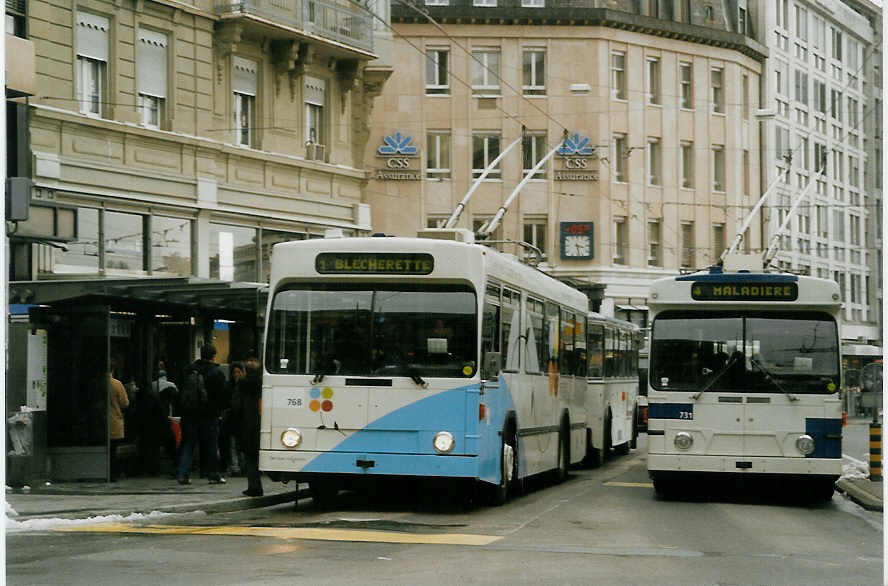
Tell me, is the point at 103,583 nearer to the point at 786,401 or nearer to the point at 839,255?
the point at 786,401

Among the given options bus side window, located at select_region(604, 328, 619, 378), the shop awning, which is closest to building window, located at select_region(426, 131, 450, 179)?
bus side window, located at select_region(604, 328, 619, 378)

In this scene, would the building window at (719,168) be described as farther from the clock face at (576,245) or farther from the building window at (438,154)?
the building window at (438,154)

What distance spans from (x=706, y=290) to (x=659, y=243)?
40491 mm

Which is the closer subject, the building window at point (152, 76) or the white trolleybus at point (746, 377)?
the white trolleybus at point (746, 377)

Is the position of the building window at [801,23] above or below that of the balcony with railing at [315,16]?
above

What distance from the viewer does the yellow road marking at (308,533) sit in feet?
43.9

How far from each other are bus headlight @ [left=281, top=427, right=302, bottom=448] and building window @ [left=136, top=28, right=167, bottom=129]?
13.3 meters

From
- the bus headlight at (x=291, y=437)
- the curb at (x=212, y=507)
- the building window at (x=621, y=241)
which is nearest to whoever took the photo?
the curb at (x=212, y=507)

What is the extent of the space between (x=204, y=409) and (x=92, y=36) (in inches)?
364

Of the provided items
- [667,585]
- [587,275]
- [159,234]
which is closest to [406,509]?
[667,585]

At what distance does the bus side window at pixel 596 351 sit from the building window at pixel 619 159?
99.9 ft

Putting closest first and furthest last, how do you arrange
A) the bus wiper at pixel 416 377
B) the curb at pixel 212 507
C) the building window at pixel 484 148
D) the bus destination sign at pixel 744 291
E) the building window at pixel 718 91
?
the curb at pixel 212 507, the bus wiper at pixel 416 377, the bus destination sign at pixel 744 291, the building window at pixel 484 148, the building window at pixel 718 91

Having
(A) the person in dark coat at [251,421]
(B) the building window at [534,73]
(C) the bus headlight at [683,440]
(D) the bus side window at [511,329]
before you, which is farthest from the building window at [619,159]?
(A) the person in dark coat at [251,421]

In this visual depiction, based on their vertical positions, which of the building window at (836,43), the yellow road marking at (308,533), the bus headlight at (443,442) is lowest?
the yellow road marking at (308,533)
